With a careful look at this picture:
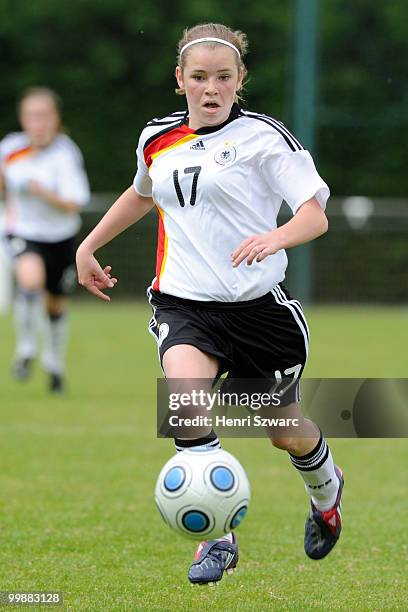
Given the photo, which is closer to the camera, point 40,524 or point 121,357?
point 40,524

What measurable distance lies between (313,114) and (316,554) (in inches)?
538

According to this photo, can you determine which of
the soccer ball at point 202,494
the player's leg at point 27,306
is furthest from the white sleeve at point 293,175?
the player's leg at point 27,306

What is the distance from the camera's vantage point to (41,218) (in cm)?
1070

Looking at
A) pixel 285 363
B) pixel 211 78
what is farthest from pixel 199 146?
pixel 285 363

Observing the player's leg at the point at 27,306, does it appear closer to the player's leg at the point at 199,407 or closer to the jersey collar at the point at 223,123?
the jersey collar at the point at 223,123

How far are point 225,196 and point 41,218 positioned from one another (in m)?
6.50

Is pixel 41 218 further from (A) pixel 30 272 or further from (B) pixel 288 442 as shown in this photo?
(B) pixel 288 442

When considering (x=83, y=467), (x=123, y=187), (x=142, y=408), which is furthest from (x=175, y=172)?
(x=123, y=187)

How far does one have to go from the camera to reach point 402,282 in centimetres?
1881

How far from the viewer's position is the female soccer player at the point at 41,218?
1048cm

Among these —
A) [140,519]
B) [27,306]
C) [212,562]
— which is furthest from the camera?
[27,306]

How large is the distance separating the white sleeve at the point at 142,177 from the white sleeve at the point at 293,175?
1.65ft

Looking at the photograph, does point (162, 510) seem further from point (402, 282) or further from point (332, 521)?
point (402, 282)

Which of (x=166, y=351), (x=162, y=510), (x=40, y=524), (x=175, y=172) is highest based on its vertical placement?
(x=175, y=172)
